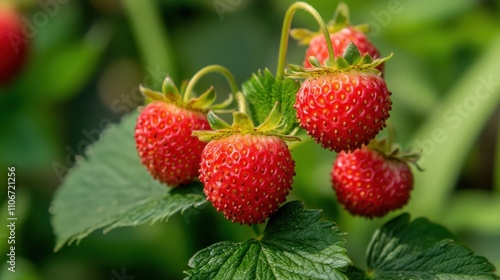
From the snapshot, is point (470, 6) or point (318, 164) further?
point (470, 6)

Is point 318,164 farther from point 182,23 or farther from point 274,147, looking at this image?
Result: point 274,147

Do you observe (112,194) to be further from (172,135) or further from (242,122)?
(242,122)

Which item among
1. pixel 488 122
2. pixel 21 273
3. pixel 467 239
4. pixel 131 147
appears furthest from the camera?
pixel 488 122

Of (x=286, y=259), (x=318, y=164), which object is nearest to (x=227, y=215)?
(x=286, y=259)

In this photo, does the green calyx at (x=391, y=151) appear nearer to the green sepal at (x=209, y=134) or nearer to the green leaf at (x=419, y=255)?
the green leaf at (x=419, y=255)

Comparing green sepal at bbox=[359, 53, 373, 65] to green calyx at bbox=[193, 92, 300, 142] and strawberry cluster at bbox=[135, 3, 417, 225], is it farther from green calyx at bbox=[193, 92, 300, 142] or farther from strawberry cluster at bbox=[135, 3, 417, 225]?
green calyx at bbox=[193, 92, 300, 142]

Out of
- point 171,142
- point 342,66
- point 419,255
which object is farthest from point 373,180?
point 171,142

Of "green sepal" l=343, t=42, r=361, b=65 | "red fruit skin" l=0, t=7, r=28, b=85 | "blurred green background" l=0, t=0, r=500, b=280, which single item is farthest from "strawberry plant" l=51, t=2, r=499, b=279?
"red fruit skin" l=0, t=7, r=28, b=85
